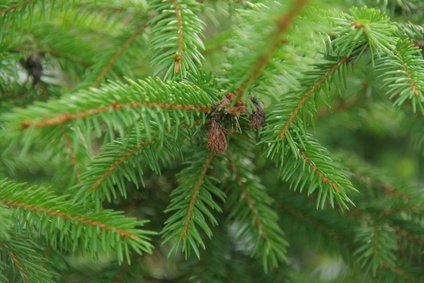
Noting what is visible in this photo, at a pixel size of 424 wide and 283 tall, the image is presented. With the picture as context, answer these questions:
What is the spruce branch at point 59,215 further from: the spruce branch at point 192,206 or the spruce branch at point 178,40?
the spruce branch at point 178,40

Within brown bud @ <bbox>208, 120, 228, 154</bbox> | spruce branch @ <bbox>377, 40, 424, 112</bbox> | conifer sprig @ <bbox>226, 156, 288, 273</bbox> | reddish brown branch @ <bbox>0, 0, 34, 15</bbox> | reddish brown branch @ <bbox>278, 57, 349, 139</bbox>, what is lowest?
Answer: conifer sprig @ <bbox>226, 156, 288, 273</bbox>

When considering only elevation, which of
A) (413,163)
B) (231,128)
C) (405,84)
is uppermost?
(405,84)

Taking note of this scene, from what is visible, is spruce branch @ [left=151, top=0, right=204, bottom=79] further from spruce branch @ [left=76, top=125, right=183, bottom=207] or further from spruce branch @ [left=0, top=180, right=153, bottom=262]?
spruce branch @ [left=0, top=180, right=153, bottom=262]

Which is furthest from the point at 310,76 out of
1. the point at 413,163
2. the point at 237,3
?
the point at 413,163

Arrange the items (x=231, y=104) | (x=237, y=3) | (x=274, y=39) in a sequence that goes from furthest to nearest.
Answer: (x=237, y=3)
(x=231, y=104)
(x=274, y=39)

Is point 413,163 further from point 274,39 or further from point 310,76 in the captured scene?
point 274,39

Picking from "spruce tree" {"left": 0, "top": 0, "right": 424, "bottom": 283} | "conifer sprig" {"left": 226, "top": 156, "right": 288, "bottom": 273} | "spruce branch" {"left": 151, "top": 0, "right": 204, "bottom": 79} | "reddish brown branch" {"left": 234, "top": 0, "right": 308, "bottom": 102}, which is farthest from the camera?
"conifer sprig" {"left": 226, "top": 156, "right": 288, "bottom": 273}

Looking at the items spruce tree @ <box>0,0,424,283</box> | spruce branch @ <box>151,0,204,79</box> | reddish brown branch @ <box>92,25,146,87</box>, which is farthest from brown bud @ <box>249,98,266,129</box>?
reddish brown branch @ <box>92,25,146,87</box>

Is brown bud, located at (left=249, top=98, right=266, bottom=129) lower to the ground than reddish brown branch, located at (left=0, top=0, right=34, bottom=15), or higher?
higher

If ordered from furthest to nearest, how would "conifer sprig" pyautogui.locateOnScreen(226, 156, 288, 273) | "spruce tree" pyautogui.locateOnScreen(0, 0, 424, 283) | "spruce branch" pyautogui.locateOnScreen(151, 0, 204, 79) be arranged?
"conifer sprig" pyautogui.locateOnScreen(226, 156, 288, 273), "spruce branch" pyautogui.locateOnScreen(151, 0, 204, 79), "spruce tree" pyautogui.locateOnScreen(0, 0, 424, 283)
